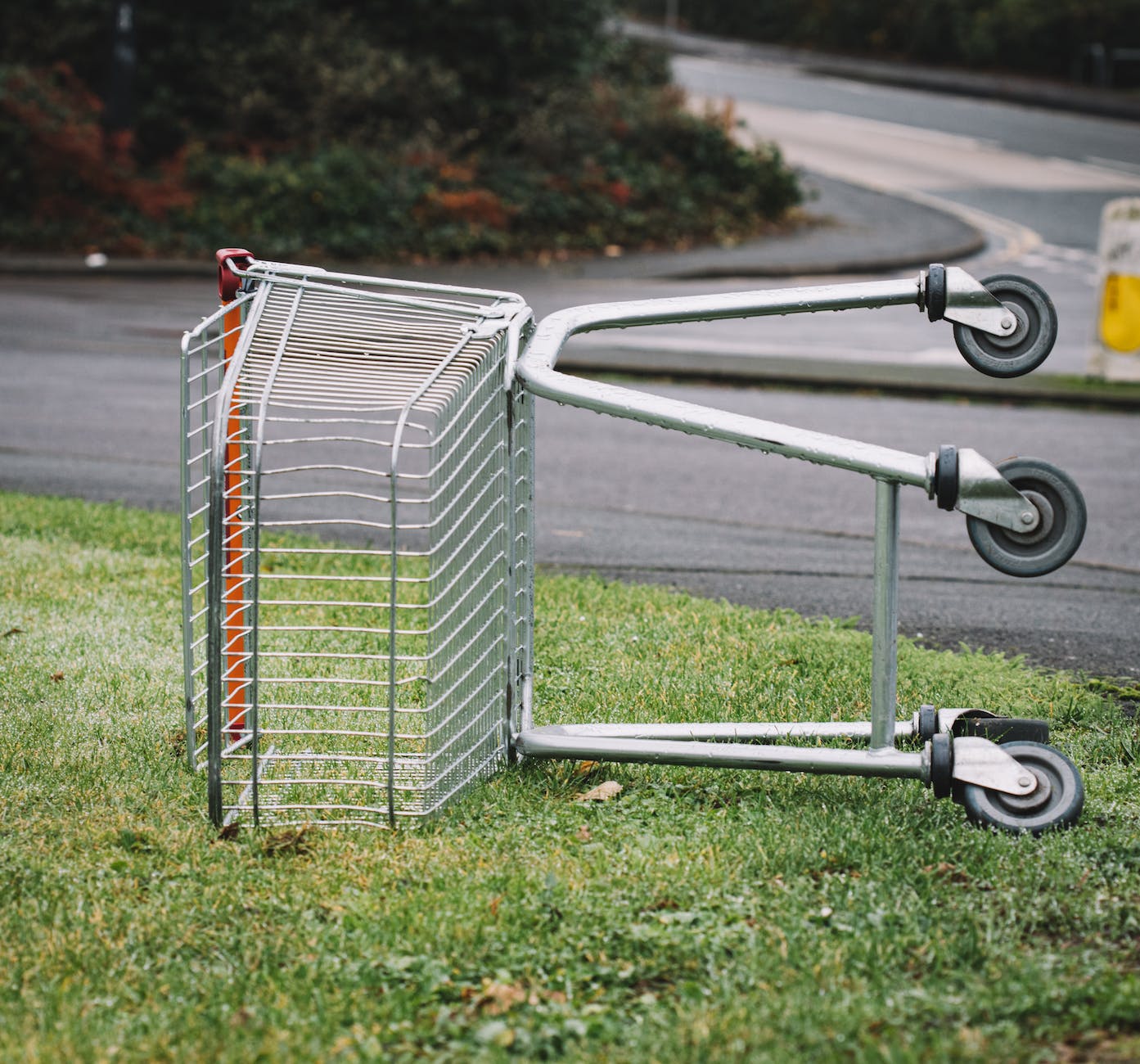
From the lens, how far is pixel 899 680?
15.5ft

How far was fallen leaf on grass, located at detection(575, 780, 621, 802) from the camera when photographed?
3.77m

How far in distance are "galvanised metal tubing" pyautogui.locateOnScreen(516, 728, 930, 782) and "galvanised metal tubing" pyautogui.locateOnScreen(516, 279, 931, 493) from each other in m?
0.67

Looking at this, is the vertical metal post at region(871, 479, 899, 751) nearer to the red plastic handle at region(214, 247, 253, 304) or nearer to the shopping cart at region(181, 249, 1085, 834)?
the shopping cart at region(181, 249, 1085, 834)

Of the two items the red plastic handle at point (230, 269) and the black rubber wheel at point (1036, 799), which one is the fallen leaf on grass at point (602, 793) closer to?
the black rubber wheel at point (1036, 799)

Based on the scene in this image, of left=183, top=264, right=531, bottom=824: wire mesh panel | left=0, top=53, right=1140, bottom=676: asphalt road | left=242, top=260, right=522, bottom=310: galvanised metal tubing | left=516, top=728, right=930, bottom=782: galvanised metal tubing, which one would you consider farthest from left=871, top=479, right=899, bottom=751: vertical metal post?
left=0, top=53, right=1140, bottom=676: asphalt road

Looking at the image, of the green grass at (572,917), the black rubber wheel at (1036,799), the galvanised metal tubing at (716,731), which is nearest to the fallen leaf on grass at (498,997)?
the green grass at (572,917)

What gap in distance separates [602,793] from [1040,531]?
129 centimetres

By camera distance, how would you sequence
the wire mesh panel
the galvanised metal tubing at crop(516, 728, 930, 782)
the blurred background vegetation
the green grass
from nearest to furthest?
the green grass < the wire mesh panel < the galvanised metal tubing at crop(516, 728, 930, 782) < the blurred background vegetation

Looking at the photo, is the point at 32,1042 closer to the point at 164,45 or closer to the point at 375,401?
the point at 375,401

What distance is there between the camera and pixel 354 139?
2088 centimetres

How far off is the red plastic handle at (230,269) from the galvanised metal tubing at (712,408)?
799mm

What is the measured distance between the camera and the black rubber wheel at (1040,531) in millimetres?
3299

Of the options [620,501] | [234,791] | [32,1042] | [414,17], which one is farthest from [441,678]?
[414,17]

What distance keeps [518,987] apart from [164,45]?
69.8ft
